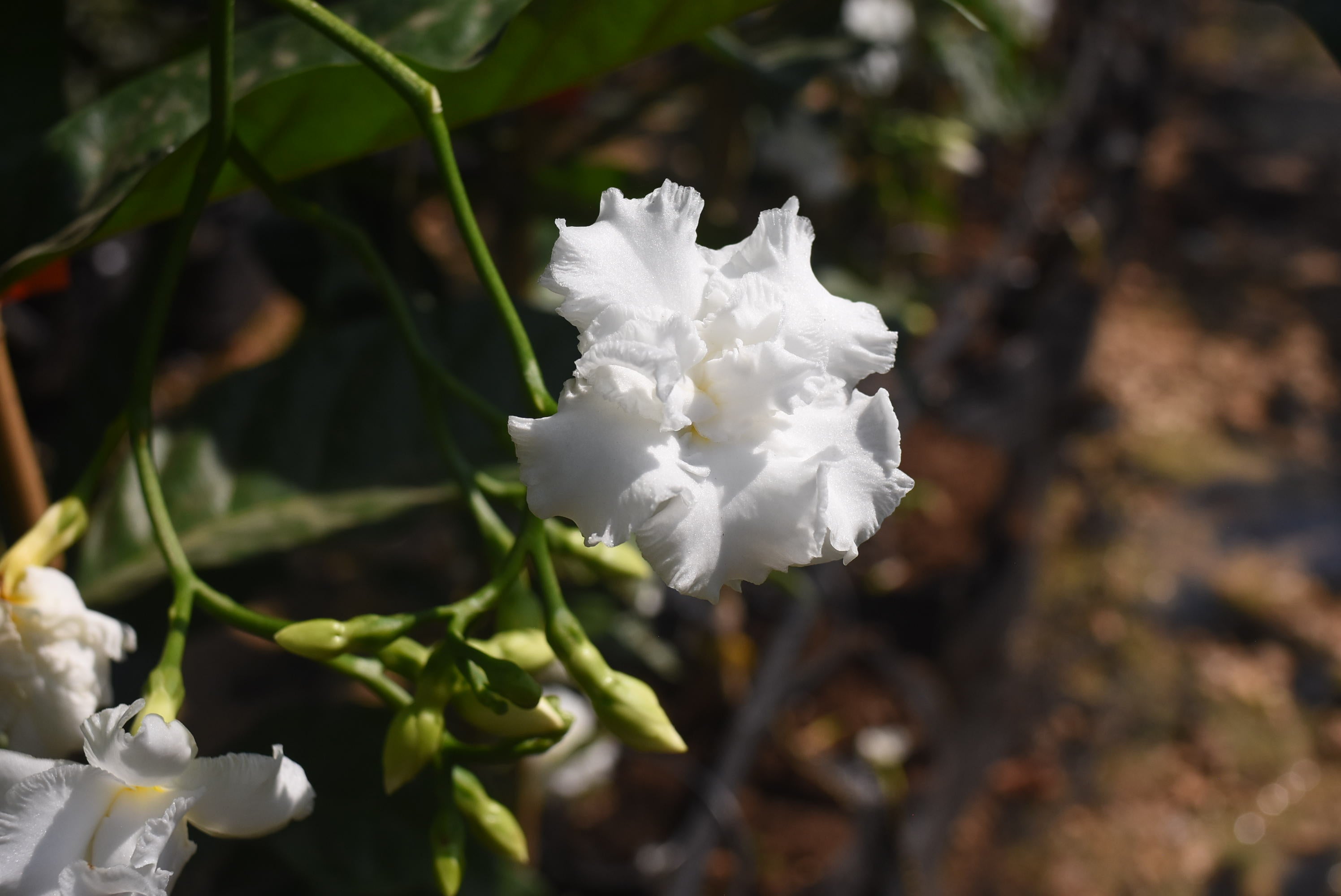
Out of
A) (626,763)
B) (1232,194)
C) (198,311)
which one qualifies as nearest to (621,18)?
(626,763)

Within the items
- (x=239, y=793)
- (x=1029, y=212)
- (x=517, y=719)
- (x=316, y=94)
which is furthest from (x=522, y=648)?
(x=1029, y=212)

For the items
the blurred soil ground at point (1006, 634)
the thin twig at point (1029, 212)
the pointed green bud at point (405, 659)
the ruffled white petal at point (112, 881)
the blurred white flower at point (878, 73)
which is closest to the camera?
the ruffled white petal at point (112, 881)

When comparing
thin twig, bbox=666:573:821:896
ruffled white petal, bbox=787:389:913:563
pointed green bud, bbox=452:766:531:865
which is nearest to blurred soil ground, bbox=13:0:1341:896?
thin twig, bbox=666:573:821:896

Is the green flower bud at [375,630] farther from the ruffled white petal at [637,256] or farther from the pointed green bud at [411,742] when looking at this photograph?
the ruffled white petal at [637,256]

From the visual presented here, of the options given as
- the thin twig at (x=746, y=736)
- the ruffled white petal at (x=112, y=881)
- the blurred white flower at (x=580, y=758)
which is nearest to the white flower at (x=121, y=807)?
the ruffled white petal at (x=112, y=881)

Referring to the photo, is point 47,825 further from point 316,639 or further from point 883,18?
point 883,18

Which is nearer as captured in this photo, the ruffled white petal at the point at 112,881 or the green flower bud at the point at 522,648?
the ruffled white petal at the point at 112,881
